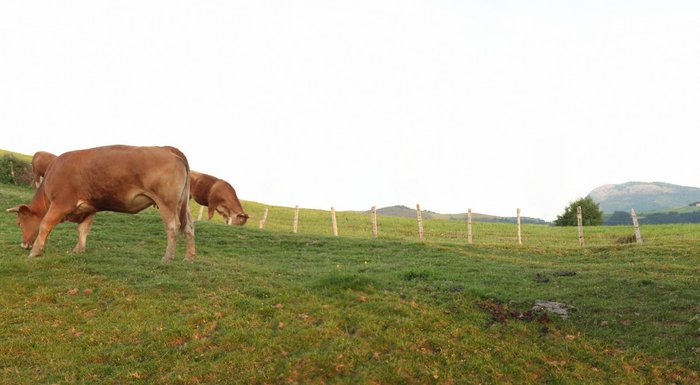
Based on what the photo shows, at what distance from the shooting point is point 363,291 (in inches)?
531

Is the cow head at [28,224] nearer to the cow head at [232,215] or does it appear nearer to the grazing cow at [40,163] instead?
the cow head at [232,215]

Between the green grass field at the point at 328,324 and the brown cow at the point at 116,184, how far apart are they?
139 centimetres

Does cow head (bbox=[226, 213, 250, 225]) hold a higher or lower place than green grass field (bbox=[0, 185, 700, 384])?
higher

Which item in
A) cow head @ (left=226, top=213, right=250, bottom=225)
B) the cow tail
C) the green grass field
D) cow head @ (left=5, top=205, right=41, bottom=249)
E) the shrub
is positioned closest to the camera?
the green grass field

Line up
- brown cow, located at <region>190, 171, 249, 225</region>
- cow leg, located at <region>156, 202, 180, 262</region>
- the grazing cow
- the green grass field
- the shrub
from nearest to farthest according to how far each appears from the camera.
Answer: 1. the green grass field
2. cow leg, located at <region>156, 202, 180, 262</region>
3. brown cow, located at <region>190, 171, 249, 225</region>
4. the grazing cow
5. the shrub

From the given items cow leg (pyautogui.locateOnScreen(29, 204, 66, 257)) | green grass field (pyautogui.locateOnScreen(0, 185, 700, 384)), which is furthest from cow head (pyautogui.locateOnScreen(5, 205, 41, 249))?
cow leg (pyautogui.locateOnScreen(29, 204, 66, 257))

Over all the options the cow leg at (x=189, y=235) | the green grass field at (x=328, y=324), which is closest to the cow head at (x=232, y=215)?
the green grass field at (x=328, y=324)

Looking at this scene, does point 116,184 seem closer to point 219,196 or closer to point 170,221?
point 170,221

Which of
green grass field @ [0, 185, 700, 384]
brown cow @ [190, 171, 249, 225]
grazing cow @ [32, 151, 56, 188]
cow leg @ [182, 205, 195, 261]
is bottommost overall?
green grass field @ [0, 185, 700, 384]

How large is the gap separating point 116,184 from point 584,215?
196ft

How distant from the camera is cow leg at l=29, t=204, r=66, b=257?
1551 centimetres

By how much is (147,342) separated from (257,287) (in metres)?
3.67

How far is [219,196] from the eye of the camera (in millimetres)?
33438

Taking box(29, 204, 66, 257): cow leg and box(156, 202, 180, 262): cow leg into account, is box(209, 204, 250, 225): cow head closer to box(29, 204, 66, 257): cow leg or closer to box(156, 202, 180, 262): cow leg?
box(156, 202, 180, 262): cow leg
